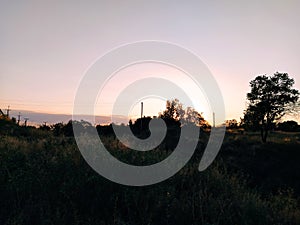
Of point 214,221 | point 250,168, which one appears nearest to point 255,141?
point 250,168

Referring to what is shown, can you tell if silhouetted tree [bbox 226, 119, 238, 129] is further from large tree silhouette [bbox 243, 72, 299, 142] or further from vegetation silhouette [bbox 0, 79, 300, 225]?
vegetation silhouette [bbox 0, 79, 300, 225]

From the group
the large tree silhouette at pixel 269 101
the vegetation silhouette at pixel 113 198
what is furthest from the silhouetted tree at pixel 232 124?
the vegetation silhouette at pixel 113 198

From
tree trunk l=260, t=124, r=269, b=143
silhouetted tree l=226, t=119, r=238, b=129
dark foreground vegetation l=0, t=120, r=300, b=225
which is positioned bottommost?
dark foreground vegetation l=0, t=120, r=300, b=225

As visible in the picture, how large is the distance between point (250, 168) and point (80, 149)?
1880 centimetres

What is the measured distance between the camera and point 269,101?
3188cm

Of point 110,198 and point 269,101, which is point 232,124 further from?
point 110,198

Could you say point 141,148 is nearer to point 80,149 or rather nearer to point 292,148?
point 80,149

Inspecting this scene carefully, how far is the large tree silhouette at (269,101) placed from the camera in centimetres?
3173

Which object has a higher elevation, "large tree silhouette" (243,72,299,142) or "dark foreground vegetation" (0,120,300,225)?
"large tree silhouette" (243,72,299,142)

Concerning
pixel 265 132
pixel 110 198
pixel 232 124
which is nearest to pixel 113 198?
pixel 110 198

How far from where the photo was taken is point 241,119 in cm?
3441

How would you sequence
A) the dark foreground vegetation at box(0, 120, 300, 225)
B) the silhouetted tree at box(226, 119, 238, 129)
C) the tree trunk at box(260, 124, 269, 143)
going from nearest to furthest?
the dark foreground vegetation at box(0, 120, 300, 225) < the tree trunk at box(260, 124, 269, 143) < the silhouetted tree at box(226, 119, 238, 129)

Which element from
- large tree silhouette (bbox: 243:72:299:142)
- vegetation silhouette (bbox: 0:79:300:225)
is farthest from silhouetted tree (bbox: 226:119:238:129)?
vegetation silhouette (bbox: 0:79:300:225)

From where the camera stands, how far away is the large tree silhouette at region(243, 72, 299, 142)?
3173 centimetres
